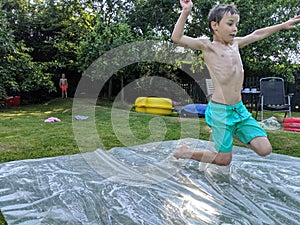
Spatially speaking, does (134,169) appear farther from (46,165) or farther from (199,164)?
(46,165)

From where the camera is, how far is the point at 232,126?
2.11 m

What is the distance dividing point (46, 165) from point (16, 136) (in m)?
1.89

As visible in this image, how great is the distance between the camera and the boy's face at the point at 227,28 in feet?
6.77

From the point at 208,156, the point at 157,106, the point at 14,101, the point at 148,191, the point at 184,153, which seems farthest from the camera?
the point at 14,101

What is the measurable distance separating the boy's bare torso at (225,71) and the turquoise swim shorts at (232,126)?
0.21ft

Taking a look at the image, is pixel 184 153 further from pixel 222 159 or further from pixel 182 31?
pixel 182 31

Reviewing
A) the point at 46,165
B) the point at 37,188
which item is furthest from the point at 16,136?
the point at 37,188

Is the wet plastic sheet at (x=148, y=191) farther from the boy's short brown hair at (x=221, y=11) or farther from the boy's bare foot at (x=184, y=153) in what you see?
the boy's short brown hair at (x=221, y=11)

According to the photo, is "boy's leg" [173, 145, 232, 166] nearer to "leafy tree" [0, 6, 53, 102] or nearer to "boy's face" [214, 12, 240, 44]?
"boy's face" [214, 12, 240, 44]

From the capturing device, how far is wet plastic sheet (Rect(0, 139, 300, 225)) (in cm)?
152

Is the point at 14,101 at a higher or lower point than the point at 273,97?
lower

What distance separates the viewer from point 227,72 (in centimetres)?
213

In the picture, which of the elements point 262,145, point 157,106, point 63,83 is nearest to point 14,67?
point 63,83

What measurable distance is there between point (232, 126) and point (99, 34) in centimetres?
678
